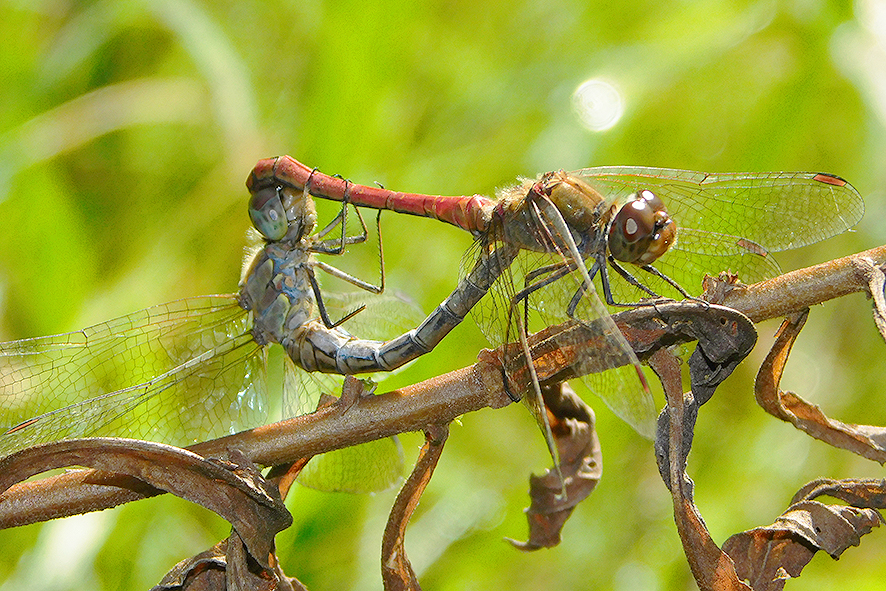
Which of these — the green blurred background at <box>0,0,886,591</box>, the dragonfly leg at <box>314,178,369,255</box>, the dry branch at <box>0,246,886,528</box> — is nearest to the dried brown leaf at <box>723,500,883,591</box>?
the dry branch at <box>0,246,886,528</box>

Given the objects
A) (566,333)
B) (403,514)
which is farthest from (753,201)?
(403,514)

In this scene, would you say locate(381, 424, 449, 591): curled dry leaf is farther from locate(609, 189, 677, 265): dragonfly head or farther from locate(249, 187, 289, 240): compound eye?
locate(249, 187, 289, 240): compound eye

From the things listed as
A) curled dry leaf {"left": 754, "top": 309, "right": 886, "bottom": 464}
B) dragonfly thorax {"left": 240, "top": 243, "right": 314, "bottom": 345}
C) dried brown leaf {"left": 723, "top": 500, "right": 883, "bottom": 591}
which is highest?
dragonfly thorax {"left": 240, "top": 243, "right": 314, "bottom": 345}

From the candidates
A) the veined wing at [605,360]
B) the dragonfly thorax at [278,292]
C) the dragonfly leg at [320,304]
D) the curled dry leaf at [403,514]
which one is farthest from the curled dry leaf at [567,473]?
the dragonfly thorax at [278,292]

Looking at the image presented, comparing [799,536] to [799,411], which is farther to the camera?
[799,411]

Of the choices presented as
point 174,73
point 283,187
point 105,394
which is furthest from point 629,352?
point 174,73

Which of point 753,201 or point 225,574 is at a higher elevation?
point 753,201

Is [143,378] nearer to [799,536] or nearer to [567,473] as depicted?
[567,473]

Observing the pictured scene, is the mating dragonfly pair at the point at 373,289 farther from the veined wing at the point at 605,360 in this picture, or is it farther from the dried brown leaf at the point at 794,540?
the dried brown leaf at the point at 794,540
